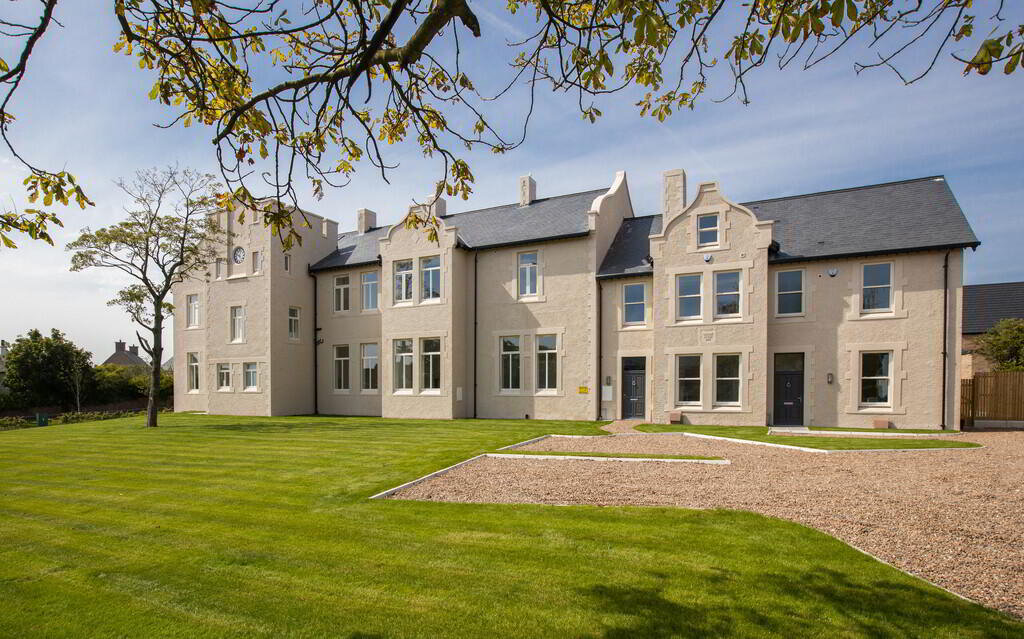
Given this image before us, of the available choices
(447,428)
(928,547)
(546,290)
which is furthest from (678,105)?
(546,290)

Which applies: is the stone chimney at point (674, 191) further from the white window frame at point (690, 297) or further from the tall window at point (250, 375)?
the tall window at point (250, 375)

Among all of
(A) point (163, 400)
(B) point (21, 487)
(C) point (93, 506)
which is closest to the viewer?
(C) point (93, 506)

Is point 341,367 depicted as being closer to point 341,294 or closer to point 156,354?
point 341,294

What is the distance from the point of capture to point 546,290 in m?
25.0

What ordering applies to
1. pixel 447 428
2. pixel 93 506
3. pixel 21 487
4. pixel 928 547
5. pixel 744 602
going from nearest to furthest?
pixel 744 602, pixel 928 547, pixel 93 506, pixel 21 487, pixel 447 428

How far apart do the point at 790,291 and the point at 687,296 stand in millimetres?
3784

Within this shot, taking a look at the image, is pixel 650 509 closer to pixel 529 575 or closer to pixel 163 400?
pixel 529 575

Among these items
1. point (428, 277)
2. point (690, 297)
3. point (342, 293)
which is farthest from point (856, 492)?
point (342, 293)

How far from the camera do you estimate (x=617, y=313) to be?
944 inches

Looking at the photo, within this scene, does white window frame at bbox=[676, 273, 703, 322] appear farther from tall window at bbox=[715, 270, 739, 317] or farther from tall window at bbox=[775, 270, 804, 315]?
tall window at bbox=[775, 270, 804, 315]

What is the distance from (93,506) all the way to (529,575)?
7692 mm

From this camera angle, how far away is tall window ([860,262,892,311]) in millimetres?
20312

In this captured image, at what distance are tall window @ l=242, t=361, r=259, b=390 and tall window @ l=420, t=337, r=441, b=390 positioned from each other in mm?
9802

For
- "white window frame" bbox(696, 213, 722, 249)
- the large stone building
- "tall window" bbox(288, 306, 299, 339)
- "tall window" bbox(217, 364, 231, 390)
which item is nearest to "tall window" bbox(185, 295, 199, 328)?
the large stone building
